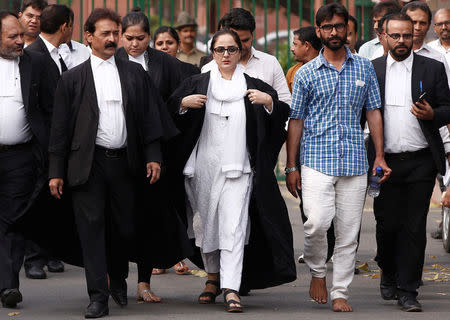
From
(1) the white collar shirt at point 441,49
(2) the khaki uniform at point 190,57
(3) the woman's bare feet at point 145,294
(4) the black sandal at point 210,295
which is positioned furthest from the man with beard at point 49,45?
(1) the white collar shirt at point 441,49

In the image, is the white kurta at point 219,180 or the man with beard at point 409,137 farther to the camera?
the man with beard at point 409,137

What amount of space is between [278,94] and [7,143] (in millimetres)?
2123

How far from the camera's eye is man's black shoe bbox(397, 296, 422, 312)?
7.66 meters

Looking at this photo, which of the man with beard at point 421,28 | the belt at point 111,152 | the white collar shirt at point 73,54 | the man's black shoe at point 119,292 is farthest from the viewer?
the white collar shirt at point 73,54

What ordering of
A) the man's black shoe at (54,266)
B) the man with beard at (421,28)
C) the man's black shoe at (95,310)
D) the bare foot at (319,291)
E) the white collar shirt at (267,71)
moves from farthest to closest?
the man's black shoe at (54,266) < the man with beard at (421,28) < the white collar shirt at (267,71) < the bare foot at (319,291) < the man's black shoe at (95,310)

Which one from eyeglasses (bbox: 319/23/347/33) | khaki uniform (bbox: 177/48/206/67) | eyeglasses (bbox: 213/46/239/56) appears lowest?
khaki uniform (bbox: 177/48/206/67)

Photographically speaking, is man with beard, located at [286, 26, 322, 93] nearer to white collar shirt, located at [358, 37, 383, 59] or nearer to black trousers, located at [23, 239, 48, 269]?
white collar shirt, located at [358, 37, 383, 59]

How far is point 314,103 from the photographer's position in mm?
7668

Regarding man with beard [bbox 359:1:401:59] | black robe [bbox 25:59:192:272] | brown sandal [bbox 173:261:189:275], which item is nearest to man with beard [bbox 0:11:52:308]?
black robe [bbox 25:59:192:272]

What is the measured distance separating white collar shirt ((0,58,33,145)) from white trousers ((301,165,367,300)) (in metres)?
2.04

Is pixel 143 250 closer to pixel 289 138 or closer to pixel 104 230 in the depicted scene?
pixel 104 230

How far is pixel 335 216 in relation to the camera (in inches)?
304

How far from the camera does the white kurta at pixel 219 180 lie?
7691mm

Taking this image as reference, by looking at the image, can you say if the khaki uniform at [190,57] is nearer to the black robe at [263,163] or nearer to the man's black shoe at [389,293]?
the black robe at [263,163]
